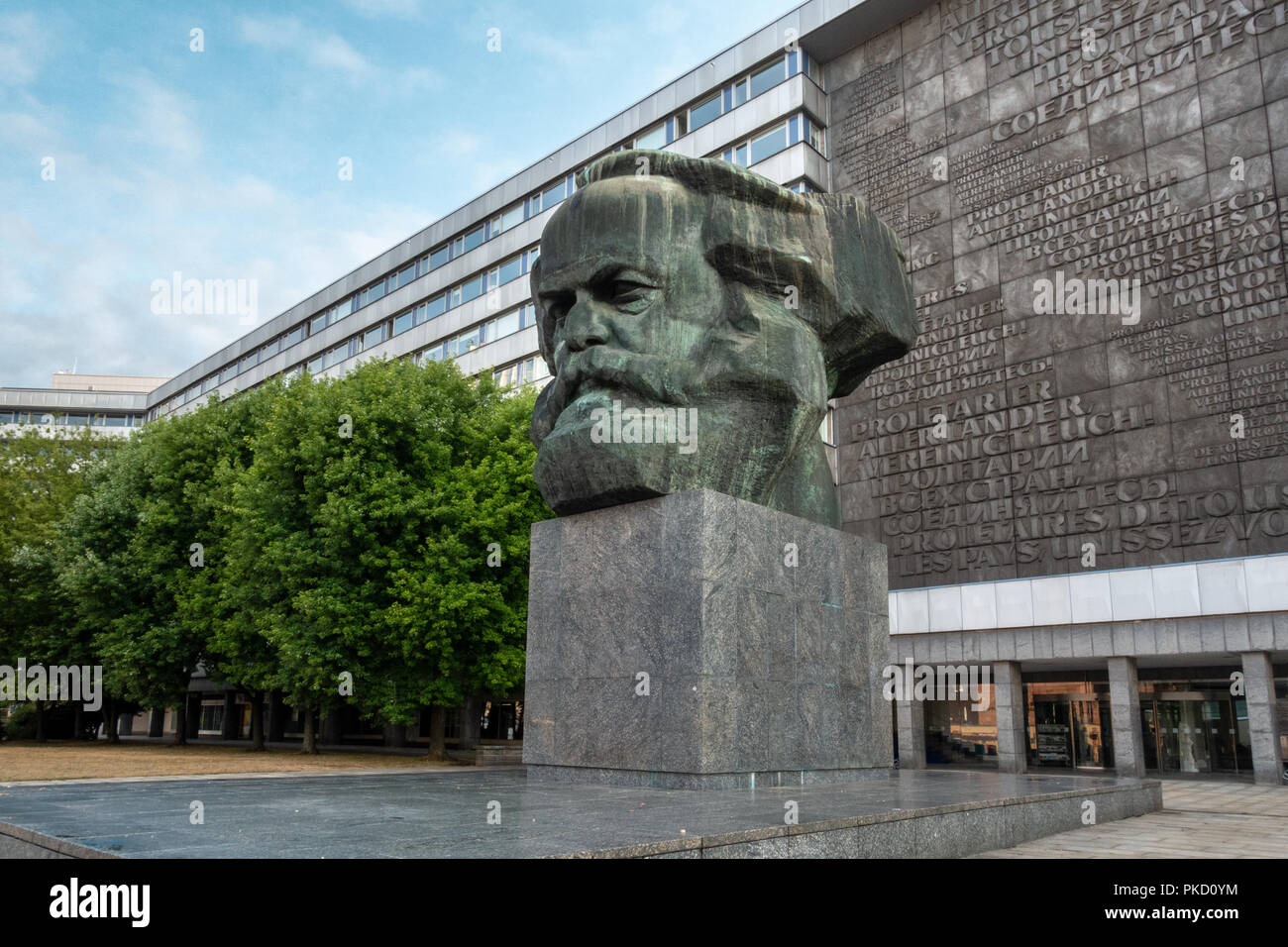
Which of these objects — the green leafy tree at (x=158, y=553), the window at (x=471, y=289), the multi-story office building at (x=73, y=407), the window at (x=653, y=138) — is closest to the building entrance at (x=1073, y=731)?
the green leafy tree at (x=158, y=553)

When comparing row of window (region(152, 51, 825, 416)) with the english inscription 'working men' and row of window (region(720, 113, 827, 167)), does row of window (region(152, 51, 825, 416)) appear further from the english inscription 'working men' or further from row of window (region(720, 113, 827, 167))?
the english inscription 'working men'

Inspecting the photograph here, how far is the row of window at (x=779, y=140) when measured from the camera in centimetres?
3569

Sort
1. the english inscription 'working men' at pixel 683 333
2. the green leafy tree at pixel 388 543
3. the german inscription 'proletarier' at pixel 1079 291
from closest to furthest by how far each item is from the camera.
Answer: the english inscription 'working men' at pixel 683 333
the green leafy tree at pixel 388 543
the german inscription 'proletarier' at pixel 1079 291

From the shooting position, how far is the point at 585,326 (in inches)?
425

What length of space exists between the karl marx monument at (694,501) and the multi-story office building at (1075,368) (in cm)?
1755

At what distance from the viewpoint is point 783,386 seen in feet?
35.7

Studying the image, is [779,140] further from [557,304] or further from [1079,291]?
[557,304]

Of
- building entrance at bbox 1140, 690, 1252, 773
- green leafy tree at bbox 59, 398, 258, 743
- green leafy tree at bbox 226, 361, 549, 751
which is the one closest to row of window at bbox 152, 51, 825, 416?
green leafy tree at bbox 226, 361, 549, 751

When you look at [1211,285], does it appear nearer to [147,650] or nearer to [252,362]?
[147,650]

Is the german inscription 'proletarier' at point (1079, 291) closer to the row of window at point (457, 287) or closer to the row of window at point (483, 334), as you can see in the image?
the row of window at point (483, 334)

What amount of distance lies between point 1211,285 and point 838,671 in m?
20.7

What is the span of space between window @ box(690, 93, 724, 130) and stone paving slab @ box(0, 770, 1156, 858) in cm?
3315

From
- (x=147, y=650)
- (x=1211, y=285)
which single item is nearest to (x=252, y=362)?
(x=147, y=650)

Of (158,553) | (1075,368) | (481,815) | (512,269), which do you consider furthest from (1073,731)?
(512,269)
